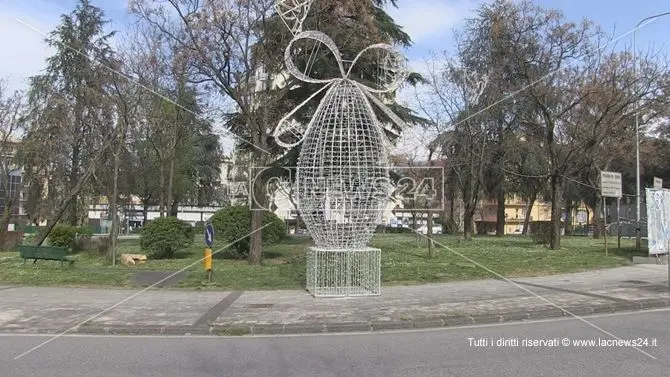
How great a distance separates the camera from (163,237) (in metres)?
22.9

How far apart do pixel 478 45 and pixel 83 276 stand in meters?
29.4

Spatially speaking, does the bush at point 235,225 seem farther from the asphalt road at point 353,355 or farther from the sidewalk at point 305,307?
the asphalt road at point 353,355

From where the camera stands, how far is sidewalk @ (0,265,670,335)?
10141 mm

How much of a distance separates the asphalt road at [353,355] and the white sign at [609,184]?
14.2 m

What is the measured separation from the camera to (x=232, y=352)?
8.38m

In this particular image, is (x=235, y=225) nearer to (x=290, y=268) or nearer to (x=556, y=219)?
(x=290, y=268)

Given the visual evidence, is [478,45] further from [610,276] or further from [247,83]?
[610,276]

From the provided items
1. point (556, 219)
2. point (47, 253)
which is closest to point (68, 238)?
point (47, 253)

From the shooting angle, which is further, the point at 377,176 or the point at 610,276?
the point at 610,276

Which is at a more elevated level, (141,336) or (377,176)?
(377,176)

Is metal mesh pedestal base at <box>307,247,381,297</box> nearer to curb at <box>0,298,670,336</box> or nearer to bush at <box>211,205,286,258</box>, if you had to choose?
curb at <box>0,298,670,336</box>

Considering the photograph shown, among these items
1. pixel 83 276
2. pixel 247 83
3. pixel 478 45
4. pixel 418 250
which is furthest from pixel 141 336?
pixel 478 45

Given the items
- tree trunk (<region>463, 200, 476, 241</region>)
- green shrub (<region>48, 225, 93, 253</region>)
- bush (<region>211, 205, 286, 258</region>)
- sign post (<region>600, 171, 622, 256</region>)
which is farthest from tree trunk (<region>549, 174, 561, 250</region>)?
green shrub (<region>48, 225, 93, 253</region>)

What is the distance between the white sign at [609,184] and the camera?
76.1 ft
